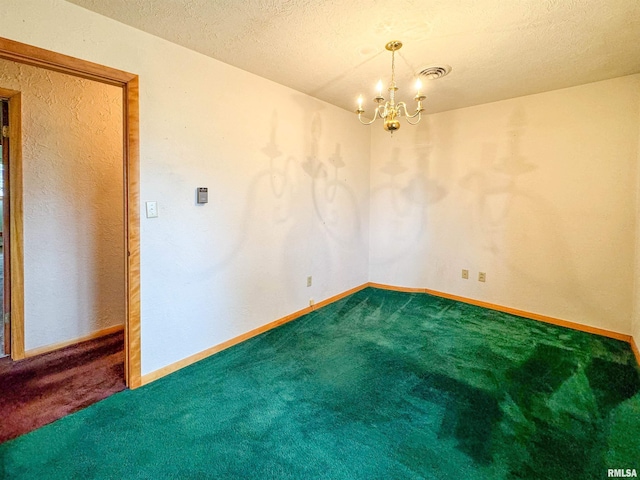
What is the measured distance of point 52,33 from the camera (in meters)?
1.75

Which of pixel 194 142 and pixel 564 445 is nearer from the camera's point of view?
pixel 564 445

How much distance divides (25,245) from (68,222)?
0.35m

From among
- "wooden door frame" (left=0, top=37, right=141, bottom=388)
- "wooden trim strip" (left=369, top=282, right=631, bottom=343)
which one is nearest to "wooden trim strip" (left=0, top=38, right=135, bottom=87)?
"wooden door frame" (left=0, top=37, right=141, bottom=388)

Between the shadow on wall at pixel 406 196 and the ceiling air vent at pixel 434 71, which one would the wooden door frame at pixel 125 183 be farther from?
the shadow on wall at pixel 406 196

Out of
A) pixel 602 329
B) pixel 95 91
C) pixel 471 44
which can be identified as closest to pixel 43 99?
pixel 95 91

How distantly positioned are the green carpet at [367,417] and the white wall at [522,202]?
0.74m

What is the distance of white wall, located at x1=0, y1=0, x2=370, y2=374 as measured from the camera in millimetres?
2021

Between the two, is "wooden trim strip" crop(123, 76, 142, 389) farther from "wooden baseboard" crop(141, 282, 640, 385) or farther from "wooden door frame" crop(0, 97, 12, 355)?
"wooden door frame" crop(0, 97, 12, 355)

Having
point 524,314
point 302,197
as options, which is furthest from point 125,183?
point 524,314

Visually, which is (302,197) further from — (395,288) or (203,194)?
(395,288)

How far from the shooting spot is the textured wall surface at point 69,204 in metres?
2.49

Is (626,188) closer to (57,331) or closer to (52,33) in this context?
(52,33)

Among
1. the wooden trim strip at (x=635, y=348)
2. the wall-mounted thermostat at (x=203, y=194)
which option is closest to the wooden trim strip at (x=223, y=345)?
the wall-mounted thermostat at (x=203, y=194)

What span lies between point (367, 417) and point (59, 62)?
2.75 m
